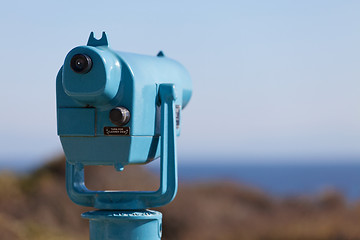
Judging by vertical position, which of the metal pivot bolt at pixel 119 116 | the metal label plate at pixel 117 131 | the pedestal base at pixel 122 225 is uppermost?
the metal pivot bolt at pixel 119 116

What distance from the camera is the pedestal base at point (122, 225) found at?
438cm

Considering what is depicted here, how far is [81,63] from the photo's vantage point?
4.20 metres

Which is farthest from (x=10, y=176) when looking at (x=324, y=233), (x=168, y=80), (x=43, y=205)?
(x=168, y=80)

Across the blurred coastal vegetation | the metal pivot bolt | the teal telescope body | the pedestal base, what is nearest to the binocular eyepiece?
the teal telescope body

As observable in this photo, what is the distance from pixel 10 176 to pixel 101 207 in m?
13.3

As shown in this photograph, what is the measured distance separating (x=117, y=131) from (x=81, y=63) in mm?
400

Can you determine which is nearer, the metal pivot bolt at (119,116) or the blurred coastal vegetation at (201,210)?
the metal pivot bolt at (119,116)

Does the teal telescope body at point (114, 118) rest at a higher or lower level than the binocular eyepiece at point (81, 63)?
lower

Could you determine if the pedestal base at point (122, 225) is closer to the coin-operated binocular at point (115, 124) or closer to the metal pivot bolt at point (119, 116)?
the coin-operated binocular at point (115, 124)

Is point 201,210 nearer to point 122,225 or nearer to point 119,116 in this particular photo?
point 122,225

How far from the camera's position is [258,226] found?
15039mm

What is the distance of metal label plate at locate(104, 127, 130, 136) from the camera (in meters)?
4.31

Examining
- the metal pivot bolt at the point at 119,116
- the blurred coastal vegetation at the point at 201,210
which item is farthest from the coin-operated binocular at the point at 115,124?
the blurred coastal vegetation at the point at 201,210

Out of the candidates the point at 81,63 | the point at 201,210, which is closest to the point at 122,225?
the point at 81,63
